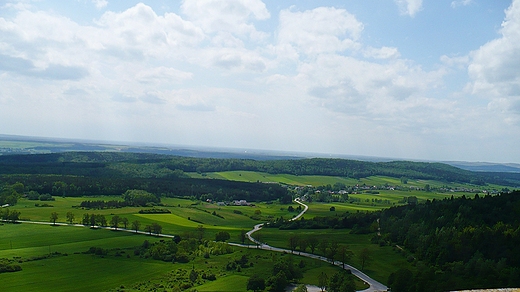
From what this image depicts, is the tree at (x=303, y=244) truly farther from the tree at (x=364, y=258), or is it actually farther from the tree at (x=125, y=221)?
the tree at (x=125, y=221)

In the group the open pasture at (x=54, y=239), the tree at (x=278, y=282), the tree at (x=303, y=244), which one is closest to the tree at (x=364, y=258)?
the tree at (x=303, y=244)

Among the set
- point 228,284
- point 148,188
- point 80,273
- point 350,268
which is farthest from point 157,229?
point 148,188

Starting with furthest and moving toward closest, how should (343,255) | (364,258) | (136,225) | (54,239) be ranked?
(136,225), (54,239), (343,255), (364,258)

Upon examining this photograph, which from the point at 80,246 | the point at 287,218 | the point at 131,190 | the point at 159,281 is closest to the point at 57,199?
the point at 131,190

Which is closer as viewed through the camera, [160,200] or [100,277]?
[100,277]

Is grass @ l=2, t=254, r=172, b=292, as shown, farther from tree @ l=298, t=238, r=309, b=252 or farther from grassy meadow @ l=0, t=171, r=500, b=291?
tree @ l=298, t=238, r=309, b=252

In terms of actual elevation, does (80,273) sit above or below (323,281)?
below

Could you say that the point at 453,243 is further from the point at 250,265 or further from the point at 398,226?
the point at 250,265

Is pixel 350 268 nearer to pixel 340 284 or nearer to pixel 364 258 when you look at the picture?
pixel 364 258
